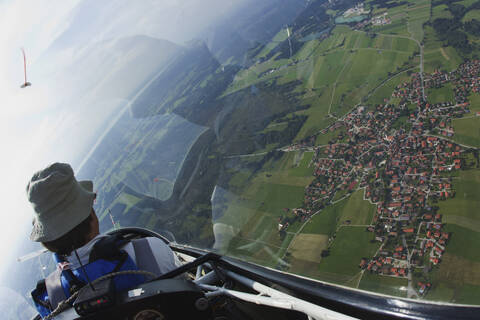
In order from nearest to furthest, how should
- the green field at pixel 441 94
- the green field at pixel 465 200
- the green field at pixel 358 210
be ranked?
the green field at pixel 465 200, the green field at pixel 358 210, the green field at pixel 441 94

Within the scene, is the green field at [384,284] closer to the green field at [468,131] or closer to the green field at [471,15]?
the green field at [468,131]

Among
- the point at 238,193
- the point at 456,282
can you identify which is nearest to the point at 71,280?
the point at 238,193

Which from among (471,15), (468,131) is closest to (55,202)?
(468,131)

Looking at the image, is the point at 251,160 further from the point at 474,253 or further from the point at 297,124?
the point at 474,253

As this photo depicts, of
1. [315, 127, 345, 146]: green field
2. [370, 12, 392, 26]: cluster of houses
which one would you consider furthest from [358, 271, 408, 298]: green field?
[370, 12, 392, 26]: cluster of houses

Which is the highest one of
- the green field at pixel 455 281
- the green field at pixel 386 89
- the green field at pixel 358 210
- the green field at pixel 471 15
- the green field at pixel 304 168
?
the green field at pixel 471 15

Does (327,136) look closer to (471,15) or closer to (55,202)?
(471,15)

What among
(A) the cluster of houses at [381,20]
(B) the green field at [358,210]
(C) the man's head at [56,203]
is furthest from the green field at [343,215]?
(A) the cluster of houses at [381,20]
